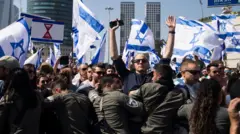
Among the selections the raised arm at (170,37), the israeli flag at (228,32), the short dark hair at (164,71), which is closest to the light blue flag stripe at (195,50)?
the israeli flag at (228,32)

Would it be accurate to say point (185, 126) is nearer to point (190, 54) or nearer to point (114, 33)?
point (114, 33)

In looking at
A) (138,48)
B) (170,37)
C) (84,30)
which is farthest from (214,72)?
(138,48)

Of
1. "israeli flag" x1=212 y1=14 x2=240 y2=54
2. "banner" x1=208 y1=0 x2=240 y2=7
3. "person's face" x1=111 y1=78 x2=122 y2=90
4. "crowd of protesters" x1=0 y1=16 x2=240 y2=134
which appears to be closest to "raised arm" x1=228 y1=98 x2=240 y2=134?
"crowd of protesters" x1=0 y1=16 x2=240 y2=134

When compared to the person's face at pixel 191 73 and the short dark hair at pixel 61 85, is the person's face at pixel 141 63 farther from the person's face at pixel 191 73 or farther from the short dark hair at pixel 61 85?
the short dark hair at pixel 61 85

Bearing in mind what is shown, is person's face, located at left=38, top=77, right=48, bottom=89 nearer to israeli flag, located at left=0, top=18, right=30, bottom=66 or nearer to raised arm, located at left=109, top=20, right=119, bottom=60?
israeli flag, located at left=0, top=18, right=30, bottom=66

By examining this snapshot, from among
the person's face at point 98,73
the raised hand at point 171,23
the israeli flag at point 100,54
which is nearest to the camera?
the raised hand at point 171,23

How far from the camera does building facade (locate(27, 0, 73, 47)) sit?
81188 millimetres

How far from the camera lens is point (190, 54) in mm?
12578

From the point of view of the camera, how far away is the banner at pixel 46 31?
433 inches

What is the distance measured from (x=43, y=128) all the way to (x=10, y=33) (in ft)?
11.1

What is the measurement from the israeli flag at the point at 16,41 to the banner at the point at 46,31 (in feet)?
8.68

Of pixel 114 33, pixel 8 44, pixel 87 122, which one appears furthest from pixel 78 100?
pixel 8 44

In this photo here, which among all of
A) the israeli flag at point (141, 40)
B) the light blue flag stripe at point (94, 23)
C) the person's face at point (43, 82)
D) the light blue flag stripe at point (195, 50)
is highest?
the light blue flag stripe at point (94, 23)

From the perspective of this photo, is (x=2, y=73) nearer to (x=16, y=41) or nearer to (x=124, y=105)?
→ (x=124, y=105)
